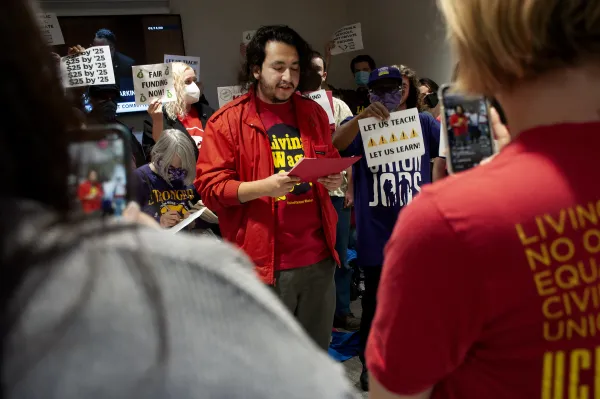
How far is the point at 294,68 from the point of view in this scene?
6.55 feet

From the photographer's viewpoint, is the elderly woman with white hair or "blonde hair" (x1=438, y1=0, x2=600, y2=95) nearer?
"blonde hair" (x1=438, y1=0, x2=600, y2=95)

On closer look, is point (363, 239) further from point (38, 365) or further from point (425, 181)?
point (38, 365)

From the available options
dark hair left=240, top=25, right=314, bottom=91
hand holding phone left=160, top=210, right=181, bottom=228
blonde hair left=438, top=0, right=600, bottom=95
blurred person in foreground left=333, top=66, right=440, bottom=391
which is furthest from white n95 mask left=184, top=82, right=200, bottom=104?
blonde hair left=438, top=0, right=600, bottom=95

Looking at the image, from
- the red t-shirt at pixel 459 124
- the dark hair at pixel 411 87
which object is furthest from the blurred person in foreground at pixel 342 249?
the red t-shirt at pixel 459 124

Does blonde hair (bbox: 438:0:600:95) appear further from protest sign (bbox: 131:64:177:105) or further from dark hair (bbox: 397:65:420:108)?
protest sign (bbox: 131:64:177:105)

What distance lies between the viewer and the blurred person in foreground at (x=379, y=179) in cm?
219

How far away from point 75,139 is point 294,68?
67.0 inches

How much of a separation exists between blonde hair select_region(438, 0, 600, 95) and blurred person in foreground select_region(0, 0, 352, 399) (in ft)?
1.46

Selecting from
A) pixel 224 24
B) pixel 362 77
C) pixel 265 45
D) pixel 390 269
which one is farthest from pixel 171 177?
pixel 224 24

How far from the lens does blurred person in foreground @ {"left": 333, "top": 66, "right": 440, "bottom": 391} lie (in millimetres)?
2189

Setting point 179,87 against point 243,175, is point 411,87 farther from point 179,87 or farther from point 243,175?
point 179,87

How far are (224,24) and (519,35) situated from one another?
564 cm

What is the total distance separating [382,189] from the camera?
221 cm

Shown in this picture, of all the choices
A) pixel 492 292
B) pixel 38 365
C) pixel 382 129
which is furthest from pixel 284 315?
pixel 382 129
